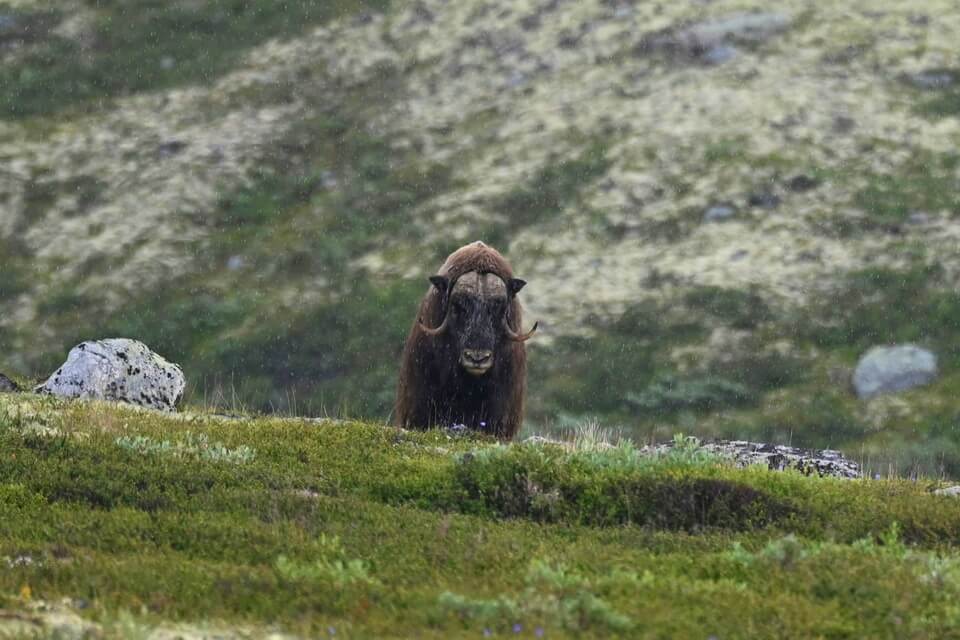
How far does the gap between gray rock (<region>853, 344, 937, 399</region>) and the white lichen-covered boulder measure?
2183 cm

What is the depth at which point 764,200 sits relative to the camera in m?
42.6

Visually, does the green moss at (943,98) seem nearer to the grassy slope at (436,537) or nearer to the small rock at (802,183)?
the small rock at (802,183)

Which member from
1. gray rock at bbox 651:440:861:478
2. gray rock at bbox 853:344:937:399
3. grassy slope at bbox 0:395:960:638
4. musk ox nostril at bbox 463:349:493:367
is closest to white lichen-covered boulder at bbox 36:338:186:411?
musk ox nostril at bbox 463:349:493:367

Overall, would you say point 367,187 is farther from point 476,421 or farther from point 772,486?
point 772,486

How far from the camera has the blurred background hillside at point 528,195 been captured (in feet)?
125

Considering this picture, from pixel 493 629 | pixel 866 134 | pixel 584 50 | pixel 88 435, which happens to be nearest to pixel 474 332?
pixel 88 435

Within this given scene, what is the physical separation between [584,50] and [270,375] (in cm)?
1866

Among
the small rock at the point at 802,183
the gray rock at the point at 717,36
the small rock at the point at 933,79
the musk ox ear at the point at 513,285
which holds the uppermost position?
the gray rock at the point at 717,36

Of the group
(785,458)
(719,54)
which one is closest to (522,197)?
(719,54)

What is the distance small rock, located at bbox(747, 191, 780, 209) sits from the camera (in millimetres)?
42438

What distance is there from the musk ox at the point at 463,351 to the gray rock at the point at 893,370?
812 inches

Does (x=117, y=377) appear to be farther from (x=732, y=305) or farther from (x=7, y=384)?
(x=732, y=305)

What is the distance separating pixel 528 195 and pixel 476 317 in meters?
28.2

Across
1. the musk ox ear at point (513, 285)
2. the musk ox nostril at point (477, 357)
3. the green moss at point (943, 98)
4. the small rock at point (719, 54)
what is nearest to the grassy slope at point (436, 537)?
the musk ox nostril at point (477, 357)
